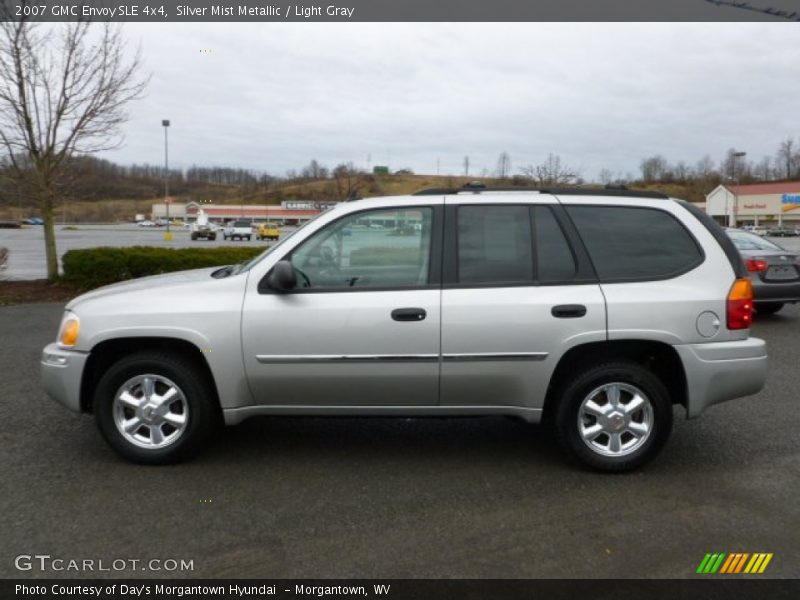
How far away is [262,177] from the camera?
520ft

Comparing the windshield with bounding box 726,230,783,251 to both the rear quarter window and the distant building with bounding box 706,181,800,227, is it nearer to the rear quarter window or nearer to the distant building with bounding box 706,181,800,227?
the rear quarter window

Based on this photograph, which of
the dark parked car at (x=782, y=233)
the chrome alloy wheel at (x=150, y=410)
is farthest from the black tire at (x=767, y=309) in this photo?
the dark parked car at (x=782, y=233)

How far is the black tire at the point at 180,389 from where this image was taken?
4.20 meters

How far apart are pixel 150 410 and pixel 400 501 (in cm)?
173

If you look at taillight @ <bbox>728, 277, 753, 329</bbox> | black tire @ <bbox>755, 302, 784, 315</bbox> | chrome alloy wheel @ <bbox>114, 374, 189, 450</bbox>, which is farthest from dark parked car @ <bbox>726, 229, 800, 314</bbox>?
chrome alloy wheel @ <bbox>114, 374, 189, 450</bbox>

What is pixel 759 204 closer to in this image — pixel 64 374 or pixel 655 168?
pixel 655 168

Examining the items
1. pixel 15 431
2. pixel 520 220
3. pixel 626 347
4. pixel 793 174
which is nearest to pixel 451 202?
pixel 520 220

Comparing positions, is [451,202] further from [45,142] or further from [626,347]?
[45,142]

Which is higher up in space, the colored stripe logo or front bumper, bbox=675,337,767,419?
front bumper, bbox=675,337,767,419

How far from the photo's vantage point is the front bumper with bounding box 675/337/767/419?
4.14m

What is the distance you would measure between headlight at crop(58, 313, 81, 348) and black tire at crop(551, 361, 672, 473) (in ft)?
10.3

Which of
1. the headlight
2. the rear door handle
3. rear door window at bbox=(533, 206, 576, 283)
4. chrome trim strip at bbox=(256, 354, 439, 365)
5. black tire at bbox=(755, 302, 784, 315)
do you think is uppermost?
rear door window at bbox=(533, 206, 576, 283)

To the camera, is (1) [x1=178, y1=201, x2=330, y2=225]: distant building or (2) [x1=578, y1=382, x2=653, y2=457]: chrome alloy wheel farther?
(1) [x1=178, y1=201, x2=330, y2=225]: distant building

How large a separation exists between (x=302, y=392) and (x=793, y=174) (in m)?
135
